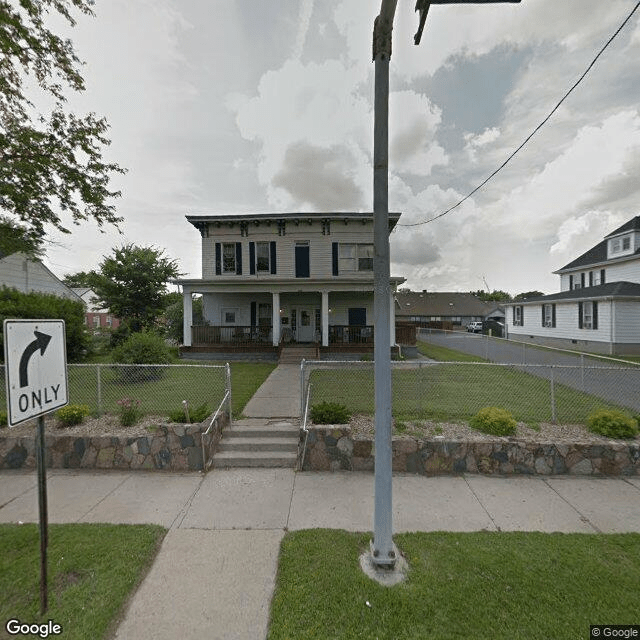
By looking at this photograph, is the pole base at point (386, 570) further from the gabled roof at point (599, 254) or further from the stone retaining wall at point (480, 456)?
the gabled roof at point (599, 254)

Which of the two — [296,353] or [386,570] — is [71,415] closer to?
[386,570]

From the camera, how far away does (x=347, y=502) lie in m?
3.96

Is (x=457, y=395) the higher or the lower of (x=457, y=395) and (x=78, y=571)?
the higher

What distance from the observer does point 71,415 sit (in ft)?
17.7

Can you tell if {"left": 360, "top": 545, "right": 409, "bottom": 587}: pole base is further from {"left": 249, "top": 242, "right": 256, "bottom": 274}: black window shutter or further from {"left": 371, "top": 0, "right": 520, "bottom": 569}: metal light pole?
{"left": 249, "top": 242, "right": 256, "bottom": 274}: black window shutter

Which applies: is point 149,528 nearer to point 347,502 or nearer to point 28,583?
point 28,583

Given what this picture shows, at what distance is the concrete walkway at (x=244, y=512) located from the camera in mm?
2502

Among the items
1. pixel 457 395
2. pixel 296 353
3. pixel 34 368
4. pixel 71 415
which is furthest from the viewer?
pixel 296 353

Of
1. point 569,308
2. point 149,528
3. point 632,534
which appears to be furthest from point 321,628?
point 569,308

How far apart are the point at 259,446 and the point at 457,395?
533 cm

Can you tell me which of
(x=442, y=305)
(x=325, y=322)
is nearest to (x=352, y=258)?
(x=325, y=322)

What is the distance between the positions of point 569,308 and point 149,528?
2574cm

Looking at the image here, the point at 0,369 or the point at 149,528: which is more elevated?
the point at 0,369

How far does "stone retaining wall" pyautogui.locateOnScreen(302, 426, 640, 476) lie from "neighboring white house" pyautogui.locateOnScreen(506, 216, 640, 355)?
17.2 metres
